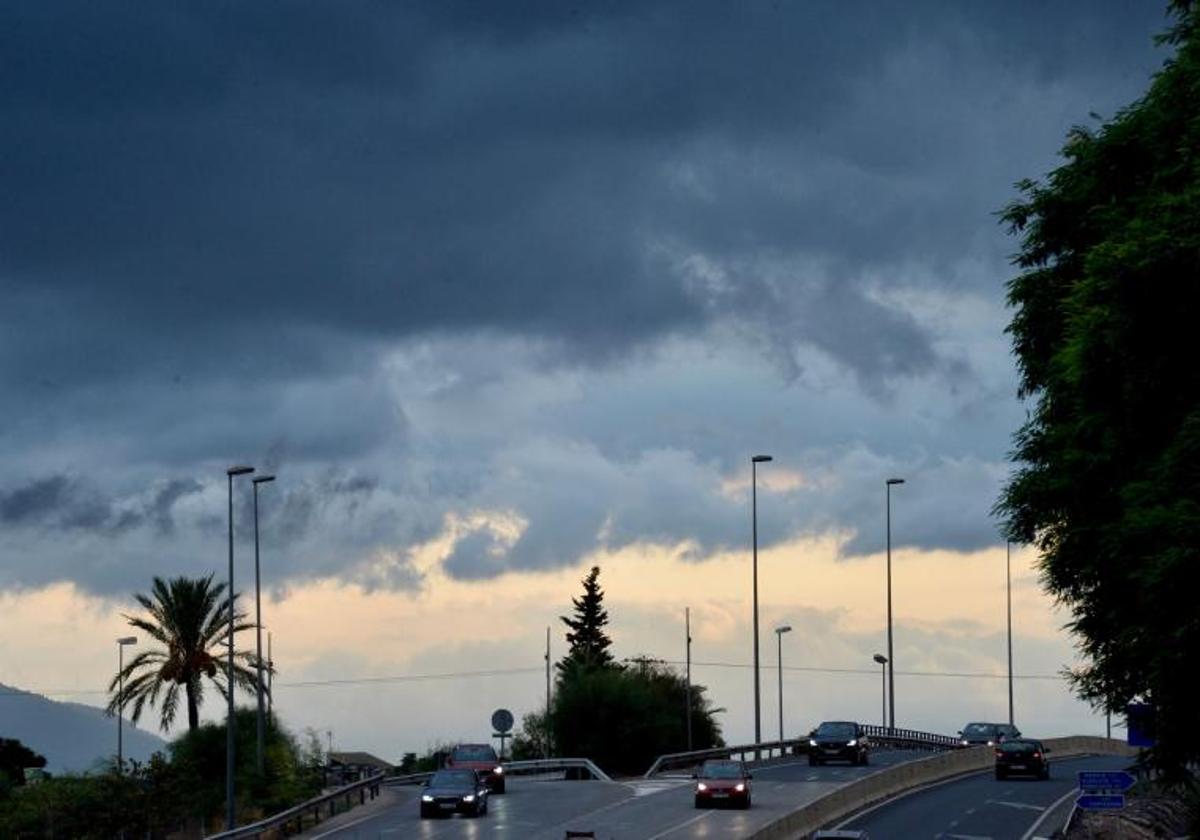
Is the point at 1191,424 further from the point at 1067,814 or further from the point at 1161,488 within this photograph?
the point at 1067,814

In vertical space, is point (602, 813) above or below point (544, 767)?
above

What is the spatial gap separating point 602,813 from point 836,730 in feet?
91.1

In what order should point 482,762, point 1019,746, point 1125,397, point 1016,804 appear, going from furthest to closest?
point 1019,746 < point 482,762 < point 1016,804 < point 1125,397

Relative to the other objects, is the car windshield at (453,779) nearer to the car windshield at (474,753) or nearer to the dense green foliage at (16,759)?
the car windshield at (474,753)

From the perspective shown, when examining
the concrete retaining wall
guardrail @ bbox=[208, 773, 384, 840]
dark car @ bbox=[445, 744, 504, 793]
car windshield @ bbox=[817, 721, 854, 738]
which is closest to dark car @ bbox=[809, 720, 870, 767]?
car windshield @ bbox=[817, 721, 854, 738]

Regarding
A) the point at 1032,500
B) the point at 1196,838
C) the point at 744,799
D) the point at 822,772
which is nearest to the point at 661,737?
the point at 822,772

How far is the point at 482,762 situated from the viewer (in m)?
76.1

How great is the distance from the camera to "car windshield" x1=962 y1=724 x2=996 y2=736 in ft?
356

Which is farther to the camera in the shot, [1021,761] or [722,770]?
[1021,761]

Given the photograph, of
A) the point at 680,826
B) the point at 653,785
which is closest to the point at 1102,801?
the point at 680,826

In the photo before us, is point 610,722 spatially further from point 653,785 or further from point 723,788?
point 723,788

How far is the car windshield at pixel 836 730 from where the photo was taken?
293 ft

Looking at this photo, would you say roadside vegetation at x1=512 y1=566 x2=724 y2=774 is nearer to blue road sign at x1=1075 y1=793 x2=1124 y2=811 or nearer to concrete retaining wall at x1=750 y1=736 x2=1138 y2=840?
concrete retaining wall at x1=750 y1=736 x2=1138 y2=840

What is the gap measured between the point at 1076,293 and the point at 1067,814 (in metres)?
31.0
